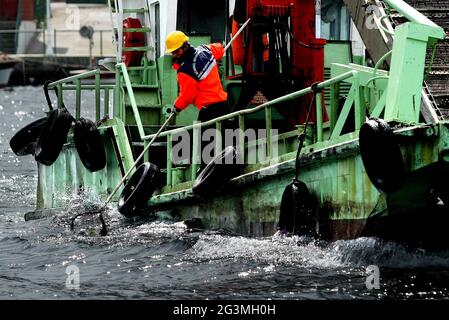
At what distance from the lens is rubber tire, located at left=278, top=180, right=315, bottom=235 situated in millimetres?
12859

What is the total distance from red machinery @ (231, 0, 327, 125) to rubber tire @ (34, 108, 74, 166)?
329 centimetres

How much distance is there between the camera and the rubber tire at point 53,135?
17.8 m

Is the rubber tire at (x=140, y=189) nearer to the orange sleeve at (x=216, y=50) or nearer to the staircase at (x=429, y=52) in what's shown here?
the orange sleeve at (x=216, y=50)

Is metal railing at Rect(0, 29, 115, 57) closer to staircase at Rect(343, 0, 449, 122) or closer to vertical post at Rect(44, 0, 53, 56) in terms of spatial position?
vertical post at Rect(44, 0, 53, 56)

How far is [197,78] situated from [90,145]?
2.52 meters

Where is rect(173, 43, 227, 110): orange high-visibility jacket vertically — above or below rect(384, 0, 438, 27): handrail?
below

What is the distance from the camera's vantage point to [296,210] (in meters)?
13.0

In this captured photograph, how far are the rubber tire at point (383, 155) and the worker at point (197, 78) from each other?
3.68 metres

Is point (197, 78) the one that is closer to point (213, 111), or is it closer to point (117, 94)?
point (213, 111)

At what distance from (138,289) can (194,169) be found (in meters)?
3.01

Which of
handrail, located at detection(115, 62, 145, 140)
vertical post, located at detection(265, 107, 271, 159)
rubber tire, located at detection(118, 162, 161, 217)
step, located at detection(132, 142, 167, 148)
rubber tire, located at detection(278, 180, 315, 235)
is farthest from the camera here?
step, located at detection(132, 142, 167, 148)

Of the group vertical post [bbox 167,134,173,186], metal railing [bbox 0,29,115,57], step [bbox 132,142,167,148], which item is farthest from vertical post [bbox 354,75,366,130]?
metal railing [bbox 0,29,115,57]

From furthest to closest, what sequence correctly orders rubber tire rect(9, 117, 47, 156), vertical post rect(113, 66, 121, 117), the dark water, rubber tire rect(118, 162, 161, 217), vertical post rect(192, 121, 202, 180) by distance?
rubber tire rect(9, 117, 47, 156) < vertical post rect(113, 66, 121, 117) < rubber tire rect(118, 162, 161, 217) < vertical post rect(192, 121, 202, 180) < the dark water
